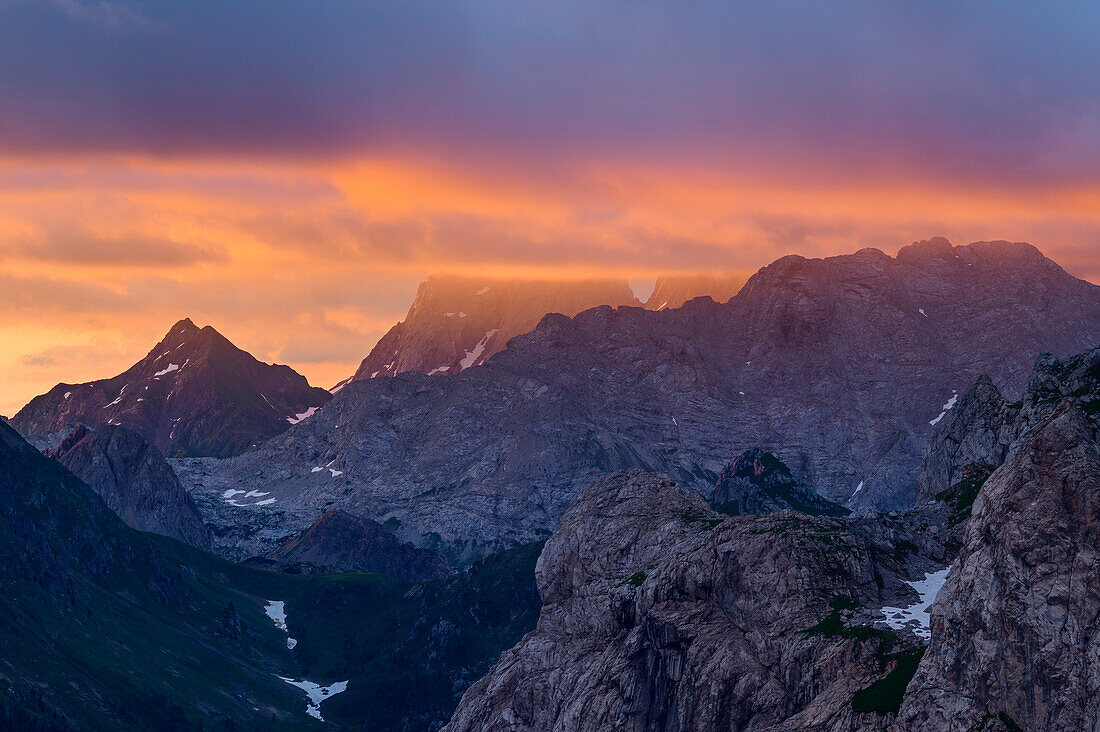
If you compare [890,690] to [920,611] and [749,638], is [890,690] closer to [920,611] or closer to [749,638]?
[920,611]

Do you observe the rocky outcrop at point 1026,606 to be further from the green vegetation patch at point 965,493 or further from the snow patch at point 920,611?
the green vegetation patch at point 965,493

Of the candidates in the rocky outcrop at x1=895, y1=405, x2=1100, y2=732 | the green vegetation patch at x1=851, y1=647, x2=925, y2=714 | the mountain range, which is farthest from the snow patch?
the rocky outcrop at x1=895, y1=405, x2=1100, y2=732

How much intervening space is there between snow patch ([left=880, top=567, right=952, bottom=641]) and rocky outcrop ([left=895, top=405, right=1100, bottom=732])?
23.8 meters

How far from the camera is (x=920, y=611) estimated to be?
486 feet

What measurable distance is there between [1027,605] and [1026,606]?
112mm

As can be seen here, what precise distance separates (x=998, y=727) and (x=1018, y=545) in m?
14.6

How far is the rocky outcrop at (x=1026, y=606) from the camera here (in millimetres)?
102188

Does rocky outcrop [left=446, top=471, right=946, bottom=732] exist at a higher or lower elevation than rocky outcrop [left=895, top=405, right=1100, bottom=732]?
lower

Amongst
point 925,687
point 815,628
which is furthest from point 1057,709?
point 815,628

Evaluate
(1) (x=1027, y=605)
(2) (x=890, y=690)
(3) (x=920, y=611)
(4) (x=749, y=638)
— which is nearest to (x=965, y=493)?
(3) (x=920, y=611)

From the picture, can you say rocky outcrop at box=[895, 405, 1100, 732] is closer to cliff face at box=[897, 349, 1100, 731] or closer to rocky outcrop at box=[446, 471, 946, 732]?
cliff face at box=[897, 349, 1100, 731]

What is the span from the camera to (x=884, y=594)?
6166 inches

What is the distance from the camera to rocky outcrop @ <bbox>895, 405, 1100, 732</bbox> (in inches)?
4023

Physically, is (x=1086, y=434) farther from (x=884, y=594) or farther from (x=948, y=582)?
(x=884, y=594)
